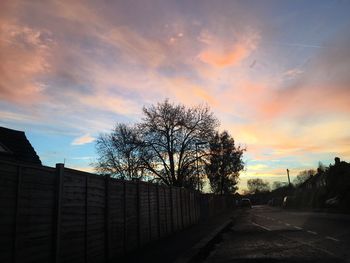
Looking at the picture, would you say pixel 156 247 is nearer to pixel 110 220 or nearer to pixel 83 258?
pixel 110 220

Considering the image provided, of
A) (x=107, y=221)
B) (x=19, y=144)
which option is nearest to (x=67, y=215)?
(x=107, y=221)

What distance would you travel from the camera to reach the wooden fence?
7.21 metres

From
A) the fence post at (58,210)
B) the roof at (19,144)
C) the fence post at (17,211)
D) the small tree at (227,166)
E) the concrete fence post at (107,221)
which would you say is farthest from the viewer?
the small tree at (227,166)

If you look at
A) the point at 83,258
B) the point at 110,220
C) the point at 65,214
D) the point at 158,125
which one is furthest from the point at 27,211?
the point at 158,125

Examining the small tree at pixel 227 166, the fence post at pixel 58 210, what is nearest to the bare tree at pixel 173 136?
the small tree at pixel 227 166

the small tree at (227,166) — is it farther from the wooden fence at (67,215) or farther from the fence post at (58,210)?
the fence post at (58,210)

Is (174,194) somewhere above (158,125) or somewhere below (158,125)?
below

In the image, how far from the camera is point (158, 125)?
56000 mm

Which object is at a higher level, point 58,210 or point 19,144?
point 19,144

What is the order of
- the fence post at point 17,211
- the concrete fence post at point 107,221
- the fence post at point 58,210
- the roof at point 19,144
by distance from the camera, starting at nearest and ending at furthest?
1. the fence post at point 17,211
2. the fence post at point 58,210
3. the concrete fence post at point 107,221
4. the roof at point 19,144

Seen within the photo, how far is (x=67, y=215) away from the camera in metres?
9.33

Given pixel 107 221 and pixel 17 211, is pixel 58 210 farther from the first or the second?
pixel 107 221

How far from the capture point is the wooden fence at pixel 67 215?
284 inches

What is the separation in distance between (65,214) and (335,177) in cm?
4956
